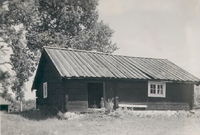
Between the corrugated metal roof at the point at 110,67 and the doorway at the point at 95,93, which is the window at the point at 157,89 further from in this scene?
the doorway at the point at 95,93

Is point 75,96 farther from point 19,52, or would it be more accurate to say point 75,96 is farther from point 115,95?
point 19,52

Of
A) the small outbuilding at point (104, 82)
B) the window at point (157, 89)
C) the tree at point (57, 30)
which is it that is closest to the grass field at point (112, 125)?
the small outbuilding at point (104, 82)

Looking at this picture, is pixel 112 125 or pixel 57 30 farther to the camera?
pixel 57 30

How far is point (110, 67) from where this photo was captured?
1233 inches

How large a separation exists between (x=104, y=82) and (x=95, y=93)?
1755 millimetres

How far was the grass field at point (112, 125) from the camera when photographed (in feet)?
66.6

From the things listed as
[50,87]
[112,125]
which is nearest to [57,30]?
[50,87]

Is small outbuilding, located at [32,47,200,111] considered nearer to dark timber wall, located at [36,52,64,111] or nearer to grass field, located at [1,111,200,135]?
dark timber wall, located at [36,52,64,111]

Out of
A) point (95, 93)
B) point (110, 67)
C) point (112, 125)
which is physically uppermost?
point (110, 67)

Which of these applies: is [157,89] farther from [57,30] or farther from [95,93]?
[57,30]

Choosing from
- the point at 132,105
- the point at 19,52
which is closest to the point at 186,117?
the point at 132,105

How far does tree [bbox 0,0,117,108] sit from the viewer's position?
48.6 meters

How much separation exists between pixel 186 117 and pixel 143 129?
8190 mm

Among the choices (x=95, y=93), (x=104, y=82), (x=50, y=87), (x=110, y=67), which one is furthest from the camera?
(x=50, y=87)
